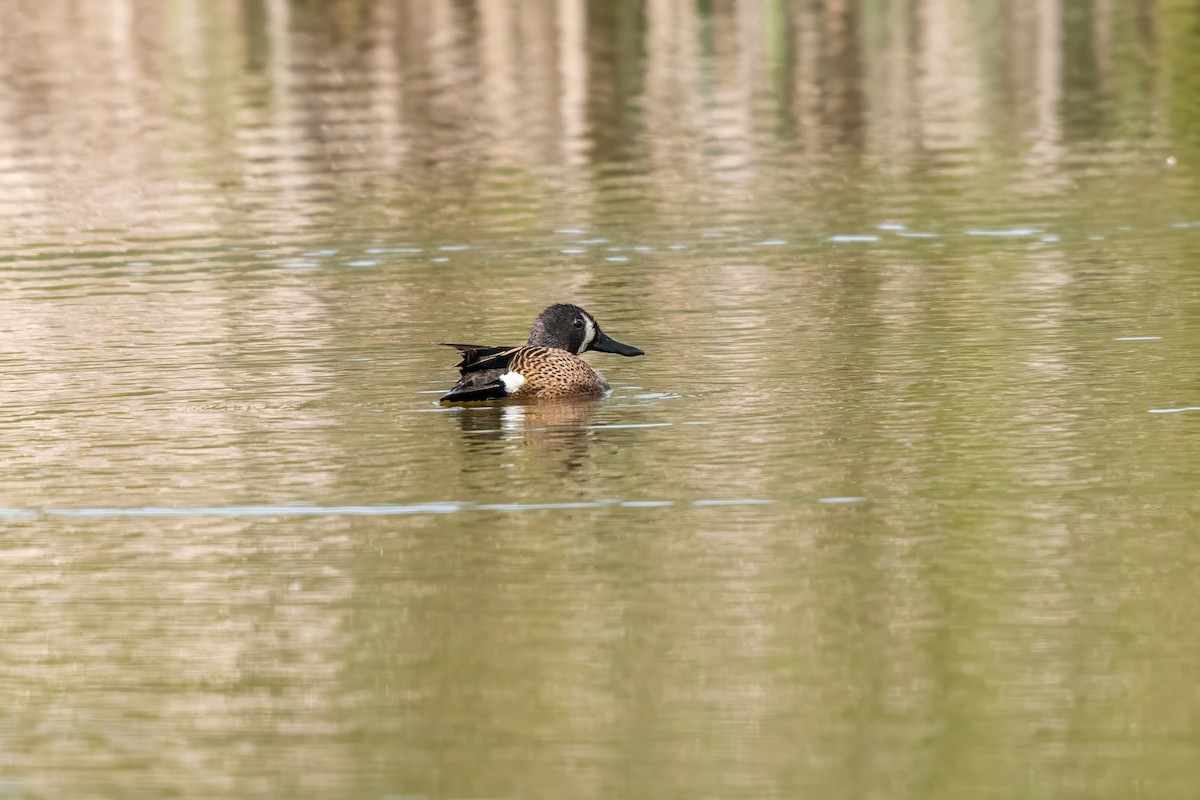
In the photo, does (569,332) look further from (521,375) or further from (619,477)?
(619,477)

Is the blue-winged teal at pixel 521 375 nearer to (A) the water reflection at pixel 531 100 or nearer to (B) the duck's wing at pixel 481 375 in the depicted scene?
(B) the duck's wing at pixel 481 375

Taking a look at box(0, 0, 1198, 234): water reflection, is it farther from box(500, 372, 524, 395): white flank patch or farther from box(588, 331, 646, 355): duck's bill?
box(500, 372, 524, 395): white flank patch

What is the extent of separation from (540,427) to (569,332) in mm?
1613

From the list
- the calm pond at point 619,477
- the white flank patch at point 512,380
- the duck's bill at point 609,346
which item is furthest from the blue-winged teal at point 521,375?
the duck's bill at point 609,346

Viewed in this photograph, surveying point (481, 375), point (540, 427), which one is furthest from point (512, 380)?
point (540, 427)

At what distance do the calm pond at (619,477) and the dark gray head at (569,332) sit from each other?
1.09 ft

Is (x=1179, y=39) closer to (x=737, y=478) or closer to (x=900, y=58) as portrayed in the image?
(x=900, y=58)

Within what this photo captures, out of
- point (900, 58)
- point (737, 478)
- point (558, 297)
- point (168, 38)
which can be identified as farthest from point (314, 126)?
point (737, 478)

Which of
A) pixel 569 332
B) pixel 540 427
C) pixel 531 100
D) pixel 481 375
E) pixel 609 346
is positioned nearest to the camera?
pixel 540 427

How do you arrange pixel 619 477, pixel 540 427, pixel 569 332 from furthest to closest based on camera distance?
1. pixel 569 332
2. pixel 540 427
3. pixel 619 477

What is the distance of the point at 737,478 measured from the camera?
1174cm

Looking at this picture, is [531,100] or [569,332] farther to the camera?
[531,100]

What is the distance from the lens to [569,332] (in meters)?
15.2

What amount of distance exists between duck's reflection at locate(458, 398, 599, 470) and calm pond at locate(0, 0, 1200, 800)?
0.17 feet
